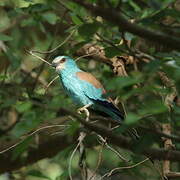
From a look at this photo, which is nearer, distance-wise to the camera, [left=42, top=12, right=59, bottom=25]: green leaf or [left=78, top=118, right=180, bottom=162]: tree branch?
[left=78, top=118, right=180, bottom=162]: tree branch

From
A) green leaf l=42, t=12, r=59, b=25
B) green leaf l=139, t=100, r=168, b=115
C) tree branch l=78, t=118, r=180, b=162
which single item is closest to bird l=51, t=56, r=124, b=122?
green leaf l=42, t=12, r=59, b=25

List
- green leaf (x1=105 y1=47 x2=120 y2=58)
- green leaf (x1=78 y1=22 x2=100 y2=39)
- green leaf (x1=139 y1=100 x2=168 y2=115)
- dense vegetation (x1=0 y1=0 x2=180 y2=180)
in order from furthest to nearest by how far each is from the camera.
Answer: green leaf (x1=105 y1=47 x2=120 y2=58) < green leaf (x1=78 y1=22 x2=100 y2=39) < dense vegetation (x1=0 y1=0 x2=180 y2=180) < green leaf (x1=139 y1=100 x2=168 y2=115)

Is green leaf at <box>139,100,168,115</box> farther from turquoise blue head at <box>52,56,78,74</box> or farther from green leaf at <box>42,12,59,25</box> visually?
turquoise blue head at <box>52,56,78,74</box>

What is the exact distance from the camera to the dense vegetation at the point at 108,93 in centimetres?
250

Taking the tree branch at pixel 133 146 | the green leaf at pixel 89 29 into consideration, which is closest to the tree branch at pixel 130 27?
the tree branch at pixel 133 146

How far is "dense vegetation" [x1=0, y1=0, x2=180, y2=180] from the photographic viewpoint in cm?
250

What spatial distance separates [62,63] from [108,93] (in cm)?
245

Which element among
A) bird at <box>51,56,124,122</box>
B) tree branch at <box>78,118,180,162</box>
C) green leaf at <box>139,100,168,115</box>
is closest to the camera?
green leaf at <box>139,100,168,115</box>

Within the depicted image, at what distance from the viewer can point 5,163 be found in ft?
18.4

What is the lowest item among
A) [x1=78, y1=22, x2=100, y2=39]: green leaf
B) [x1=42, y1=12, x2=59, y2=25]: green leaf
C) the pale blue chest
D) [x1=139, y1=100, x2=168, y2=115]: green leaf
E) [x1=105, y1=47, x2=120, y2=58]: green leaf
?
the pale blue chest

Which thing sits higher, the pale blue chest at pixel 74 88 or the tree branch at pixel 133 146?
the tree branch at pixel 133 146

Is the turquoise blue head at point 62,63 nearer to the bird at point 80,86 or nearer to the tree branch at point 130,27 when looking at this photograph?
the bird at point 80,86

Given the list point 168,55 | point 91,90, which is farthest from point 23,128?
point 91,90

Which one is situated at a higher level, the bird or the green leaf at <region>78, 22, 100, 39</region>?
the green leaf at <region>78, 22, 100, 39</region>
